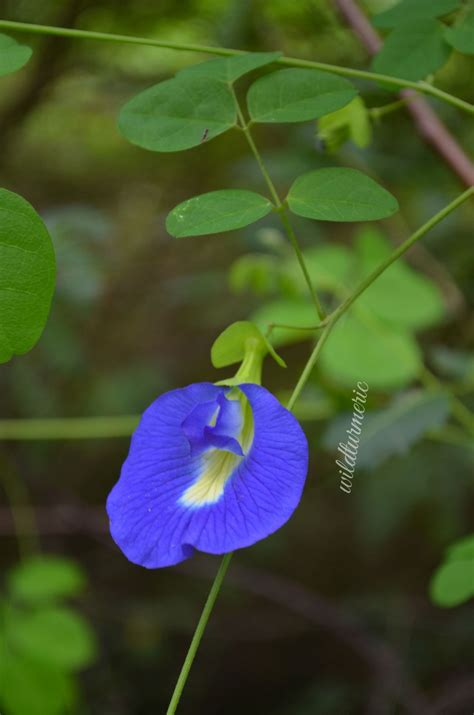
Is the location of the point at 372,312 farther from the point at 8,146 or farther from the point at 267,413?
the point at 8,146

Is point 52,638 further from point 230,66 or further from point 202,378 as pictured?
point 230,66

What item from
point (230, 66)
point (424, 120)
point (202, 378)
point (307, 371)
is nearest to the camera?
point (307, 371)

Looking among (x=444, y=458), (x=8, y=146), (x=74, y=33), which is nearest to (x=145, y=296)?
(x=8, y=146)

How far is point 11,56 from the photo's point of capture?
26.7 inches

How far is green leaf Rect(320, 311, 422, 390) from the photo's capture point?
1336mm

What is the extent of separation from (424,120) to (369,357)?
0.38m

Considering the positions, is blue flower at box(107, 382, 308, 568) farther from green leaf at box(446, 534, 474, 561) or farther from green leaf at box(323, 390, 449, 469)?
green leaf at box(323, 390, 449, 469)

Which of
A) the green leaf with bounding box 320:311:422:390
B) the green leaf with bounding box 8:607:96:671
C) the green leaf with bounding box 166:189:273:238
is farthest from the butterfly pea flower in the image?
the green leaf with bounding box 8:607:96:671

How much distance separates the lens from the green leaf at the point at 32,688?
1399 millimetres

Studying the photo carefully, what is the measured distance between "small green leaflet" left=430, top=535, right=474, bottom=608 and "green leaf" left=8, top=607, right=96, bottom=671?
2.40ft

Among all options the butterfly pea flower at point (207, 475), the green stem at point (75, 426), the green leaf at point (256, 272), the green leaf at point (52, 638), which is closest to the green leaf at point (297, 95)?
the butterfly pea flower at point (207, 475)

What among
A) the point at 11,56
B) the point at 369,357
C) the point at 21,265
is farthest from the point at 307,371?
the point at 369,357

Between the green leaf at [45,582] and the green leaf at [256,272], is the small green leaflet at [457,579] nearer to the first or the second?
the green leaf at [256,272]

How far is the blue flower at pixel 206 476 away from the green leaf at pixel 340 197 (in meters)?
0.16
